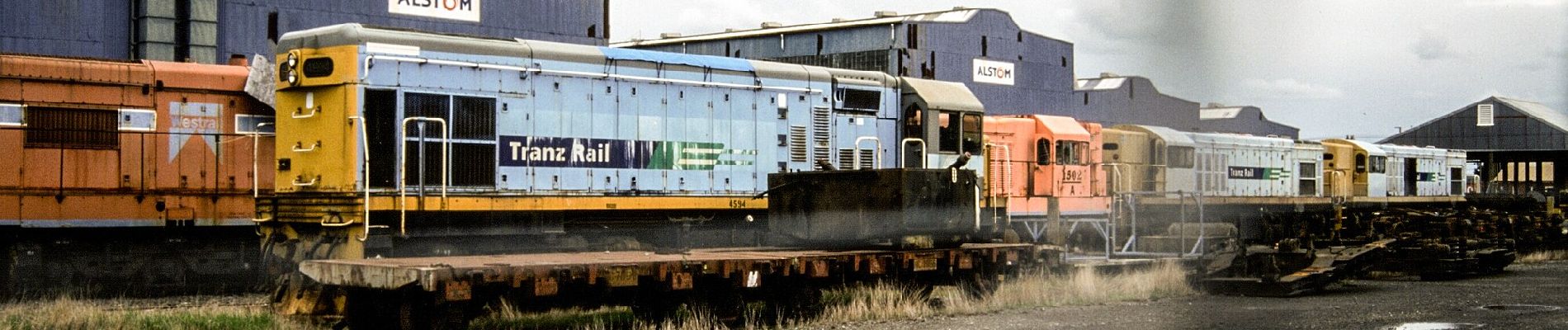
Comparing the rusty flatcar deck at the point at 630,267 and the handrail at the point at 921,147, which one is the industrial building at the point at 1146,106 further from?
the handrail at the point at 921,147

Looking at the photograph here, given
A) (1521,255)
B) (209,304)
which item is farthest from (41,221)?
(1521,255)

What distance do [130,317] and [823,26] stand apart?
29.6 metres

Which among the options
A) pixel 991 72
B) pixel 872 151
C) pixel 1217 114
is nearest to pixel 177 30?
pixel 872 151

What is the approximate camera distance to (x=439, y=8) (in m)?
28.7

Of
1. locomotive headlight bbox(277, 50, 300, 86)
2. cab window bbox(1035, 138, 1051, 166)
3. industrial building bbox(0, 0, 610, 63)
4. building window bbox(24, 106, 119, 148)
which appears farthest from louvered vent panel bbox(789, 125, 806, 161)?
industrial building bbox(0, 0, 610, 63)

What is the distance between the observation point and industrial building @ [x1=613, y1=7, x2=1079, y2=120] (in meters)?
38.3

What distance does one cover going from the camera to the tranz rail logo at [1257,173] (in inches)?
980

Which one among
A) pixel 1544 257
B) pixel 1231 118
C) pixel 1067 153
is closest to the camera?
pixel 1231 118

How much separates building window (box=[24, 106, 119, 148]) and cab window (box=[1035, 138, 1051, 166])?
42.6 feet

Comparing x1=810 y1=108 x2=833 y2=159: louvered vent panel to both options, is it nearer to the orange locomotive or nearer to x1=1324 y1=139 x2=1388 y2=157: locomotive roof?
the orange locomotive

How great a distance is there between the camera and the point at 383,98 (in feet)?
40.0

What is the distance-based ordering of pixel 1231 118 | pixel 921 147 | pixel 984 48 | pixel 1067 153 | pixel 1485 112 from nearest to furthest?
pixel 1231 118, pixel 1485 112, pixel 921 147, pixel 1067 153, pixel 984 48

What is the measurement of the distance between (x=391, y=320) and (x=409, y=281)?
0.96 metres

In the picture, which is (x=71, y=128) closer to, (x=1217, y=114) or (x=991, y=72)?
(x=1217, y=114)
